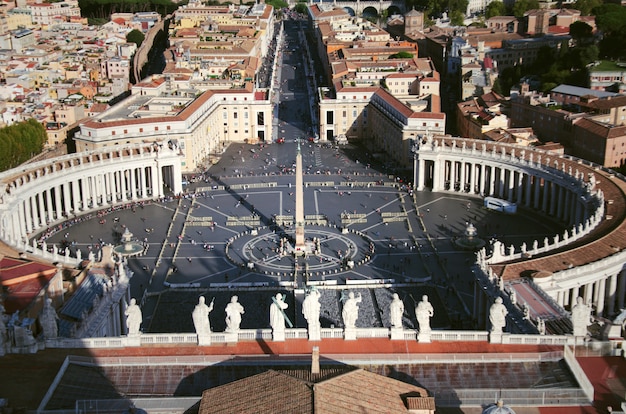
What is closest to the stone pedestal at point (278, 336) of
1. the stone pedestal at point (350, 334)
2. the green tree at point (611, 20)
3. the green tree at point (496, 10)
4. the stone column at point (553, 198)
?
the stone pedestal at point (350, 334)

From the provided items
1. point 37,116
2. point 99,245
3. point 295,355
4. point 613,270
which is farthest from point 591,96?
point 295,355

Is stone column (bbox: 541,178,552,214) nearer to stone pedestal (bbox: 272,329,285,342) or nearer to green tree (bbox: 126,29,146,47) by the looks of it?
stone pedestal (bbox: 272,329,285,342)

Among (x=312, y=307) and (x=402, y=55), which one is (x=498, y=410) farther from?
(x=402, y=55)

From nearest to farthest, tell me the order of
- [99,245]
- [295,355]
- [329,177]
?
[295,355] → [99,245] → [329,177]

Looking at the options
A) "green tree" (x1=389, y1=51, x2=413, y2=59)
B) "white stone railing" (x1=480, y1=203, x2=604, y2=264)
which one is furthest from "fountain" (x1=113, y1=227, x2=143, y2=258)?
"green tree" (x1=389, y1=51, x2=413, y2=59)

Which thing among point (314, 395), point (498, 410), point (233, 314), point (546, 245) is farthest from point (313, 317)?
point (546, 245)

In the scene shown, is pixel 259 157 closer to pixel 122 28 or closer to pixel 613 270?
pixel 613 270
